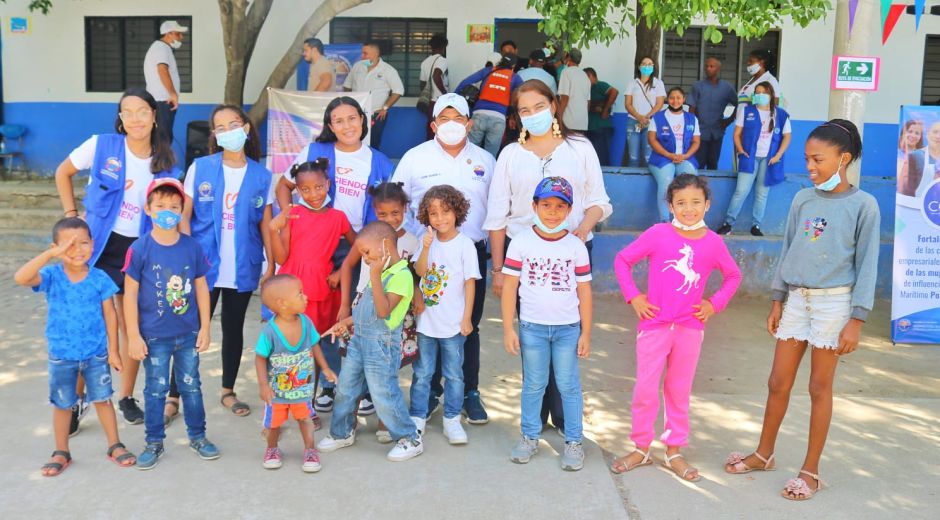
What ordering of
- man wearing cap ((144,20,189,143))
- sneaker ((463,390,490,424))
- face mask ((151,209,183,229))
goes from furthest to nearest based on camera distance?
man wearing cap ((144,20,189,143))
sneaker ((463,390,490,424))
face mask ((151,209,183,229))

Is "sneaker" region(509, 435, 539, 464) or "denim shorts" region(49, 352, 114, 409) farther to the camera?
"sneaker" region(509, 435, 539, 464)

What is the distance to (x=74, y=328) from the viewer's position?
3.74 m

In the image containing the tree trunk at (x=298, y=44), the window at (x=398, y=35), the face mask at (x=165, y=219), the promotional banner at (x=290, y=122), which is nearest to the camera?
the face mask at (x=165, y=219)

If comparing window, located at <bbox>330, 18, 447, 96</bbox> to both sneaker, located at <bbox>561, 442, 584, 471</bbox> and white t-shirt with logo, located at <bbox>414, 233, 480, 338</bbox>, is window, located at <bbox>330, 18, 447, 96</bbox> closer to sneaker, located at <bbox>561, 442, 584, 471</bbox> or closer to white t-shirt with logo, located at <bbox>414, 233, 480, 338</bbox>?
white t-shirt with logo, located at <bbox>414, 233, 480, 338</bbox>

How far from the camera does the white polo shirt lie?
4.36 meters

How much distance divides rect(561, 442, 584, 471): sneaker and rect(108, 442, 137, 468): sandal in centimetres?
195

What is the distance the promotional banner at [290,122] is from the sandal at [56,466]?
18.9 feet

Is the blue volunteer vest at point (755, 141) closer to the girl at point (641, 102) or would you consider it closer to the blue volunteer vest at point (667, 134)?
the blue volunteer vest at point (667, 134)

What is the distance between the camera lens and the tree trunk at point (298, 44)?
28.1ft

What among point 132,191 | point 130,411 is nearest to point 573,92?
point 132,191

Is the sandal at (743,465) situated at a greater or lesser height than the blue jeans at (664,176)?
lesser

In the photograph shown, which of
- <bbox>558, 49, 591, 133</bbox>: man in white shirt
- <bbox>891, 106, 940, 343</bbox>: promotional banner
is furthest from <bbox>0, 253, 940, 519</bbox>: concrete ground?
<bbox>558, 49, 591, 133</bbox>: man in white shirt

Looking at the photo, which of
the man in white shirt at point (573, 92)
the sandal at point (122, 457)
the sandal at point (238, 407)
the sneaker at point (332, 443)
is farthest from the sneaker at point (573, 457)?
the man in white shirt at point (573, 92)

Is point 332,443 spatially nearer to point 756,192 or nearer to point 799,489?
point 799,489
